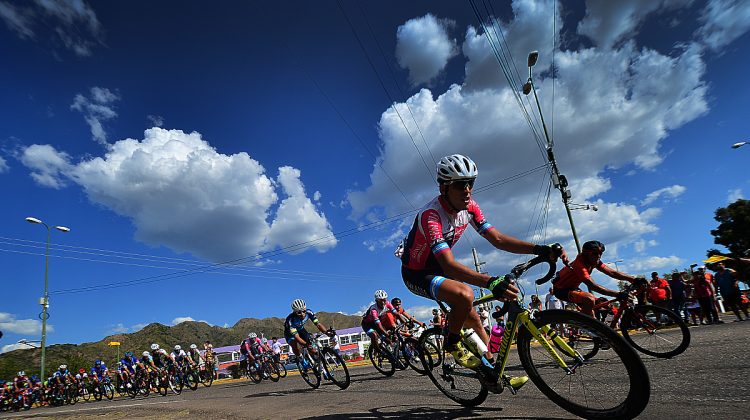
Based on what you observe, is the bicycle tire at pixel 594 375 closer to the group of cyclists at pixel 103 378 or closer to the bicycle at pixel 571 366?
the bicycle at pixel 571 366

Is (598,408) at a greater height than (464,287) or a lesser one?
lesser

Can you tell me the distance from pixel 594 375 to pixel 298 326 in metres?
8.24

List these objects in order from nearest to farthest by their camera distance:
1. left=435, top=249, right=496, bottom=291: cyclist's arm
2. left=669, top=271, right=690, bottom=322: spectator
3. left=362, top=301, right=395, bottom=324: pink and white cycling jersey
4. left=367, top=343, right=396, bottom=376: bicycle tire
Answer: left=435, top=249, right=496, bottom=291: cyclist's arm, left=367, top=343, right=396, bottom=376: bicycle tire, left=362, top=301, right=395, bottom=324: pink and white cycling jersey, left=669, top=271, right=690, bottom=322: spectator

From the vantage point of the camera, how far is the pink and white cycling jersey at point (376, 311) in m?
10.6

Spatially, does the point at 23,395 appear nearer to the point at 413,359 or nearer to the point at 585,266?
the point at 413,359

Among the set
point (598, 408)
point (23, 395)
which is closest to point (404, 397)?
point (598, 408)

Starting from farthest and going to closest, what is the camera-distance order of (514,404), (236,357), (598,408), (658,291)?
(236,357), (658,291), (514,404), (598,408)

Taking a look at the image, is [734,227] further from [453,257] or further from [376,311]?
[453,257]

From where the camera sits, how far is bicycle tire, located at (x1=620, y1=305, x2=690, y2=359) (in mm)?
5840

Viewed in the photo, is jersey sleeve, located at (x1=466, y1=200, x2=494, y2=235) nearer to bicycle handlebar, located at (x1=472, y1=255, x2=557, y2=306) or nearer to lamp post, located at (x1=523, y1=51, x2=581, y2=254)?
bicycle handlebar, located at (x1=472, y1=255, x2=557, y2=306)

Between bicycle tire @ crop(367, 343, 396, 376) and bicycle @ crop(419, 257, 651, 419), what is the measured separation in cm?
616

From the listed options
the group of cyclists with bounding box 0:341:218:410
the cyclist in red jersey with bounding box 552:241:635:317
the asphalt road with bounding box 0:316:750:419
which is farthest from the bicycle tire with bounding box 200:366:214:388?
the cyclist in red jersey with bounding box 552:241:635:317

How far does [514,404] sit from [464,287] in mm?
1322

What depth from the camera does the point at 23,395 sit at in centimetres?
2527
